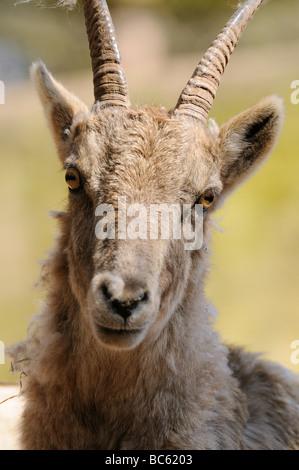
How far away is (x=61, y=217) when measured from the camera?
445cm

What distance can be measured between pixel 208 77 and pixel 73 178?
54.2 inches

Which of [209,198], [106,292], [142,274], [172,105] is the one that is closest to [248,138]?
[209,198]

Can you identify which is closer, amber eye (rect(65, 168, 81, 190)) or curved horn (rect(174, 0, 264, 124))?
amber eye (rect(65, 168, 81, 190))

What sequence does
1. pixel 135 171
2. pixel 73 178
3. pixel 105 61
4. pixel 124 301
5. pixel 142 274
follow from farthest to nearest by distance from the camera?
pixel 105 61 → pixel 73 178 → pixel 135 171 → pixel 142 274 → pixel 124 301

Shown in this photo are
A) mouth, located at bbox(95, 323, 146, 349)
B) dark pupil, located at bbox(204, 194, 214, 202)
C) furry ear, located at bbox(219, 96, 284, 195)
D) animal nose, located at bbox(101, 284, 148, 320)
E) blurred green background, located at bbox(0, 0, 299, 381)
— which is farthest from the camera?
blurred green background, located at bbox(0, 0, 299, 381)

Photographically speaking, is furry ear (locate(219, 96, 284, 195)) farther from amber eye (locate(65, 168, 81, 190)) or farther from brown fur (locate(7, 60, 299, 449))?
amber eye (locate(65, 168, 81, 190))

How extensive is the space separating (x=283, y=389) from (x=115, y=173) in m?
2.62

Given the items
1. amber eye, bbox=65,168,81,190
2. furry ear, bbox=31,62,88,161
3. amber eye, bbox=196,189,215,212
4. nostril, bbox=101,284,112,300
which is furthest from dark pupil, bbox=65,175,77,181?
nostril, bbox=101,284,112,300

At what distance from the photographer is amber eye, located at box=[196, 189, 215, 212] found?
13.4ft

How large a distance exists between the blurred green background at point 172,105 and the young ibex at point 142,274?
893 cm

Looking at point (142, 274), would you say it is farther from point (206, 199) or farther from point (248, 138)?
point (248, 138)

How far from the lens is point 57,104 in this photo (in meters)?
4.66

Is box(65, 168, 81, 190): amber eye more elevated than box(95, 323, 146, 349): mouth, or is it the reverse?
box(65, 168, 81, 190): amber eye
